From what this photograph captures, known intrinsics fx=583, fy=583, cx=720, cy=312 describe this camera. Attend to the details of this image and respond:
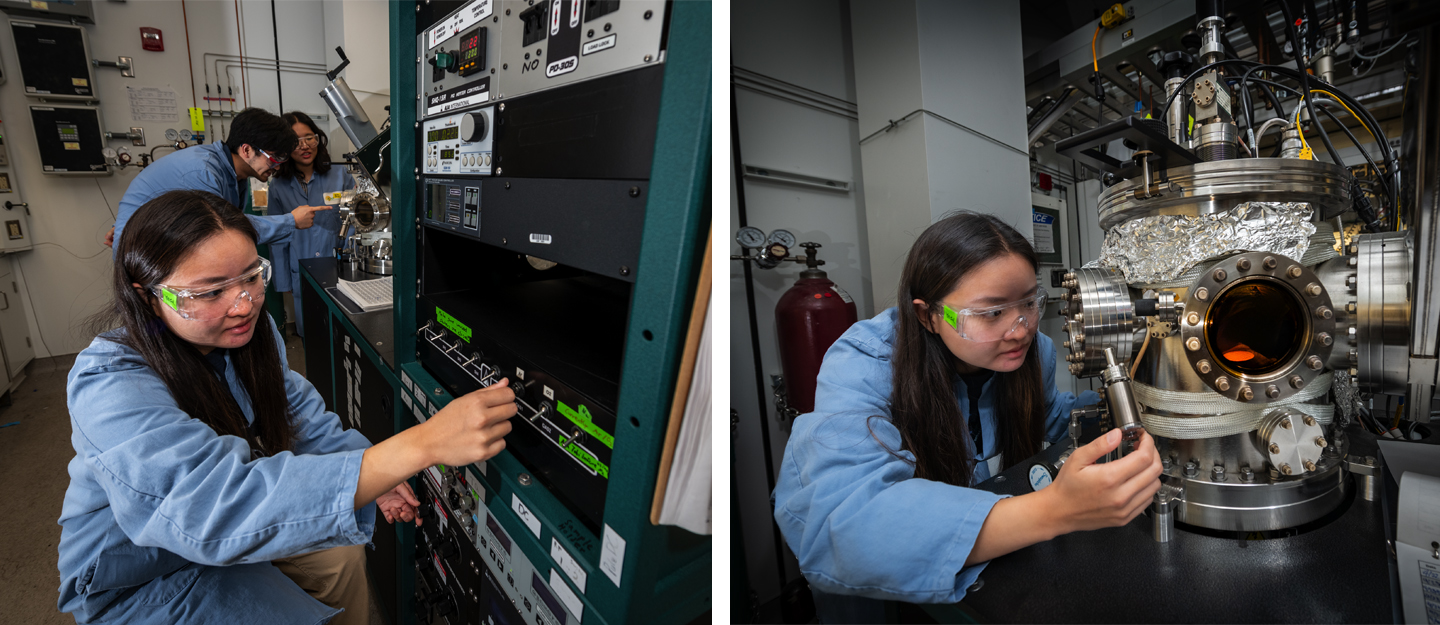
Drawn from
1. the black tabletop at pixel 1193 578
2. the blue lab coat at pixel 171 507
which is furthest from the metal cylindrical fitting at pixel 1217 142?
the blue lab coat at pixel 171 507

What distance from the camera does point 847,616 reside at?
94 cm

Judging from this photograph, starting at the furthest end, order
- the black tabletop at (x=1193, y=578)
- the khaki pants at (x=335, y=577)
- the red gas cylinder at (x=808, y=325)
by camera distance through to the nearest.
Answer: the red gas cylinder at (x=808, y=325)
the khaki pants at (x=335, y=577)
the black tabletop at (x=1193, y=578)

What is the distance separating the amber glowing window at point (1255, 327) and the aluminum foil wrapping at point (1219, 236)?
0.04m

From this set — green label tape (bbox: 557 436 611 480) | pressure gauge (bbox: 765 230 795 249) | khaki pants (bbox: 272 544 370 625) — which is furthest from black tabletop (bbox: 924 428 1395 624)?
khaki pants (bbox: 272 544 370 625)

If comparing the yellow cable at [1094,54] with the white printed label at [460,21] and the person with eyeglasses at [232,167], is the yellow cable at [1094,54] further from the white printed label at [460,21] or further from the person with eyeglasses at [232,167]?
the person with eyeglasses at [232,167]

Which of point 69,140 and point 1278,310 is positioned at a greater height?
point 69,140

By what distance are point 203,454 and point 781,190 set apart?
3.40 ft

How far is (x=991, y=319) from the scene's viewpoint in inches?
31.9

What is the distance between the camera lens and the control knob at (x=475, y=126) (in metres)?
0.80

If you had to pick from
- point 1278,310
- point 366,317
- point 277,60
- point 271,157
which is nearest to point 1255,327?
point 1278,310

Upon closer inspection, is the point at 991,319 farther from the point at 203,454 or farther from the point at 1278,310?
the point at 203,454

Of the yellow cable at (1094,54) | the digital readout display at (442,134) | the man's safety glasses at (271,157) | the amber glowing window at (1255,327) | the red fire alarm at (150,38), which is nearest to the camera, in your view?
the amber glowing window at (1255,327)

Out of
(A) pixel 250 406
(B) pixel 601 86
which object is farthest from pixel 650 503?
(A) pixel 250 406

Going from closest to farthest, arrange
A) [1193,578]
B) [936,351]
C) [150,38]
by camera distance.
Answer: [1193,578], [936,351], [150,38]
